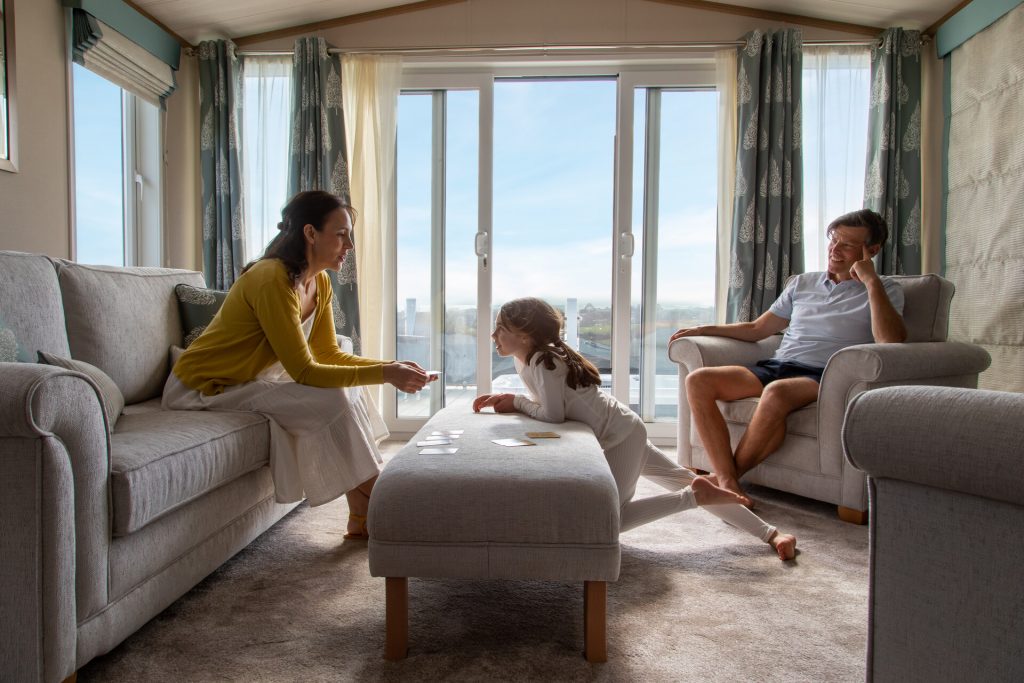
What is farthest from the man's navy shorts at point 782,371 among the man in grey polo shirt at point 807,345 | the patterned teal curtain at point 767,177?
the patterned teal curtain at point 767,177

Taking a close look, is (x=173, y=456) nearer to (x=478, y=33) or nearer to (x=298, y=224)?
(x=298, y=224)

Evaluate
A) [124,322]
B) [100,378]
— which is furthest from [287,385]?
[124,322]

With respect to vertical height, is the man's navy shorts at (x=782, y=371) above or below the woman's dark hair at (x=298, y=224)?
below

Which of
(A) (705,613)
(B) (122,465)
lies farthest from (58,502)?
(A) (705,613)

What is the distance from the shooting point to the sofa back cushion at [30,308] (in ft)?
5.79

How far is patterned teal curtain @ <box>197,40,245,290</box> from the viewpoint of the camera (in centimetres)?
371

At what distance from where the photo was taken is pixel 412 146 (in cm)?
399

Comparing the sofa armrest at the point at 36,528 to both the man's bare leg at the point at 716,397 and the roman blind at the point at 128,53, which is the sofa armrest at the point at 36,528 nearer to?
the man's bare leg at the point at 716,397

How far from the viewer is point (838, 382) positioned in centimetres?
239

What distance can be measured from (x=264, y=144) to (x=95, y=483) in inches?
115

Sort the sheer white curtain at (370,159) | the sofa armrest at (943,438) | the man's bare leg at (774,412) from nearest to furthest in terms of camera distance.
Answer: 1. the sofa armrest at (943,438)
2. the man's bare leg at (774,412)
3. the sheer white curtain at (370,159)

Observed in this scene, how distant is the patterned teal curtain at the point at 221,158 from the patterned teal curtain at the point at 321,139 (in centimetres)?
32

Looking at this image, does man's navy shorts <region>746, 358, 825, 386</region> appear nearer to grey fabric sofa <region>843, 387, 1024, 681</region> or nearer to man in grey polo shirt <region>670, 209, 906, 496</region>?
man in grey polo shirt <region>670, 209, 906, 496</region>

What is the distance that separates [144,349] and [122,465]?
1022 mm
